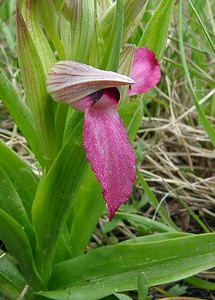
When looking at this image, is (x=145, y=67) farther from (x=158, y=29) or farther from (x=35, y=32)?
(x=35, y=32)

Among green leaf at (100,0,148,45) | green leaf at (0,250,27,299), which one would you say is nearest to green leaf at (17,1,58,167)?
green leaf at (100,0,148,45)

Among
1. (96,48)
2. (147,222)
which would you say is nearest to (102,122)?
(96,48)

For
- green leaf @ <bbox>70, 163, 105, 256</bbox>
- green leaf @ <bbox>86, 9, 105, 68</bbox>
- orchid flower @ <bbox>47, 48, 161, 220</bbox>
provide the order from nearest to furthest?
orchid flower @ <bbox>47, 48, 161, 220</bbox> → green leaf @ <bbox>86, 9, 105, 68</bbox> → green leaf @ <bbox>70, 163, 105, 256</bbox>

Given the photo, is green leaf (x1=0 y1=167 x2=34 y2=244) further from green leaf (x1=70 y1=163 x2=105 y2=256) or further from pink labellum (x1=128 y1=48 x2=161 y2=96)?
pink labellum (x1=128 y1=48 x2=161 y2=96)

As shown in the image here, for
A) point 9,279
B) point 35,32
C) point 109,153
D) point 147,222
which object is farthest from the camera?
point 147,222

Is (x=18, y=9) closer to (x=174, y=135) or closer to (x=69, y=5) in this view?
(x=69, y=5)

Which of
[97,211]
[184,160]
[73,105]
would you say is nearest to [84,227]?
[97,211]
